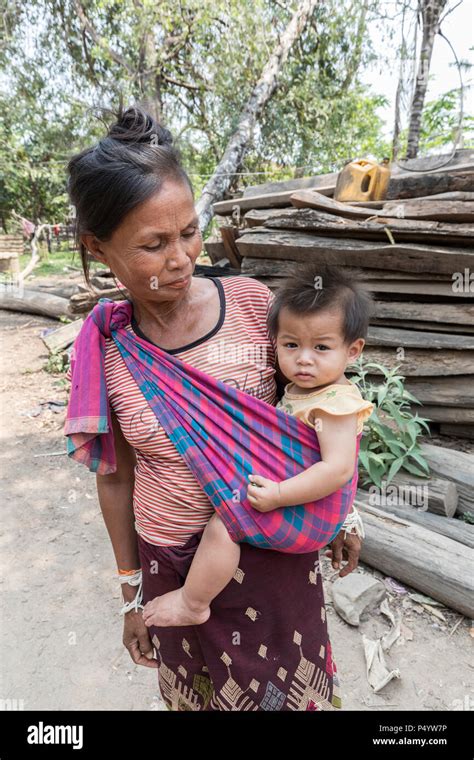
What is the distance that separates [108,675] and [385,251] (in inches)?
123

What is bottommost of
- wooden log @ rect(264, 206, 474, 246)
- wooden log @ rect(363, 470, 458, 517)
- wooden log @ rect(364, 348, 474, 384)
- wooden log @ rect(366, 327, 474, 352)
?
wooden log @ rect(363, 470, 458, 517)

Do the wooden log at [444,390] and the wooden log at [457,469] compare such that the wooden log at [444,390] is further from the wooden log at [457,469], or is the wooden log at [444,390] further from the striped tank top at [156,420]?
the striped tank top at [156,420]

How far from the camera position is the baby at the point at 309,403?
3.53 ft

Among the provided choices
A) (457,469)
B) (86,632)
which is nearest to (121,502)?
(86,632)

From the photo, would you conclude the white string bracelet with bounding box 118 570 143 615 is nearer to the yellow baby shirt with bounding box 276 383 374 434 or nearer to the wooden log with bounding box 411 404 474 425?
the yellow baby shirt with bounding box 276 383 374 434

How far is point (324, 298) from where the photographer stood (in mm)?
1154

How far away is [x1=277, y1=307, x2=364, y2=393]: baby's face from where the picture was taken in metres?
1.14

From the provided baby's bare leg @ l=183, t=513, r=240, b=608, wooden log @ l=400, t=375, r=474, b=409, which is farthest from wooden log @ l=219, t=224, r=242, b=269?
baby's bare leg @ l=183, t=513, r=240, b=608

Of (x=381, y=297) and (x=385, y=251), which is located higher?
(x=385, y=251)

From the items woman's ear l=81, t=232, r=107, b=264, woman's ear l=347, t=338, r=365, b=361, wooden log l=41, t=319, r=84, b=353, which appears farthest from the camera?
wooden log l=41, t=319, r=84, b=353

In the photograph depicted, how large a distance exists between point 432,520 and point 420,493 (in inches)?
7.0

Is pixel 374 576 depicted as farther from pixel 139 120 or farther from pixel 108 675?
pixel 139 120
